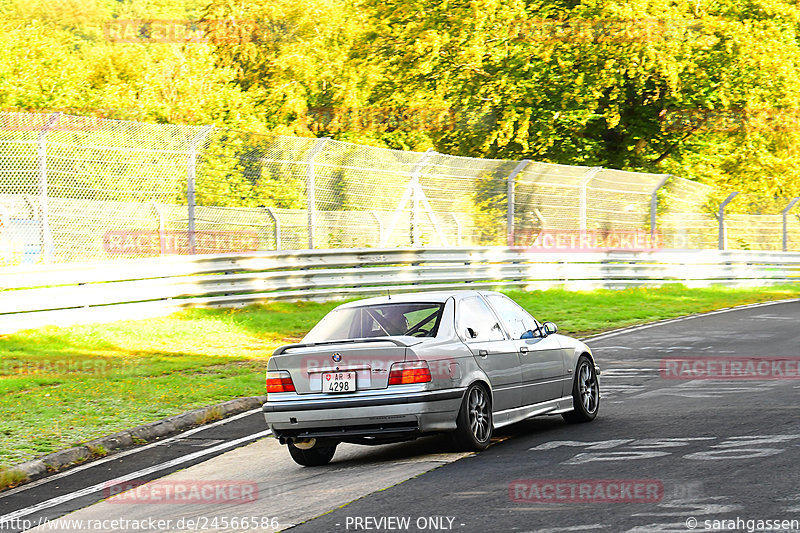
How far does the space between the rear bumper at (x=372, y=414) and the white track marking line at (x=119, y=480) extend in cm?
112

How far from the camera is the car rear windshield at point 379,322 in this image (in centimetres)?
895

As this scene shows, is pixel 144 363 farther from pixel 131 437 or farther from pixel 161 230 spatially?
pixel 161 230

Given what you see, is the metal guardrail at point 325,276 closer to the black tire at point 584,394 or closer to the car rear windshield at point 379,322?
the car rear windshield at point 379,322

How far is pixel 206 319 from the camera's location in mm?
18266

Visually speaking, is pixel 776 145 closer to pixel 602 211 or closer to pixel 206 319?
pixel 602 211

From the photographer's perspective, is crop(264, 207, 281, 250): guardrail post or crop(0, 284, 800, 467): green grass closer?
crop(0, 284, 800, 467): green grass

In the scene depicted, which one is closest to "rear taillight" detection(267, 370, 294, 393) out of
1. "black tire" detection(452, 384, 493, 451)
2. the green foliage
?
"black tire" detection(452, 384, 493, 451)

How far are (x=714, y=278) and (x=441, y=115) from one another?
38.0 ft

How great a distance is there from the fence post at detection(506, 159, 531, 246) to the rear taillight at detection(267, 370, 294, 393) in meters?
17.5

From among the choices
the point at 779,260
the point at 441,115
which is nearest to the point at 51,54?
A: the point at 441,115

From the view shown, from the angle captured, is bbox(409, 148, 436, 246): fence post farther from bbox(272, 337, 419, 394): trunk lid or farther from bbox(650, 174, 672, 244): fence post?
bbox(272, 337, 419, 394): trunk lid

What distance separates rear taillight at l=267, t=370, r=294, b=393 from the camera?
27.7ft

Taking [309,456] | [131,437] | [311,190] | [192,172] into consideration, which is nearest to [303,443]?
[309,456]

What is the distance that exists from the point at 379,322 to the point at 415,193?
14.7m
